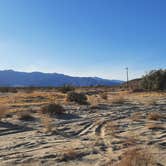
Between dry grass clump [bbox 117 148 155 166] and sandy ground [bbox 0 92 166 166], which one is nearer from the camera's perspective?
dry grass clump [bbox 117 148 155 166]

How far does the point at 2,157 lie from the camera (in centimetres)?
1230

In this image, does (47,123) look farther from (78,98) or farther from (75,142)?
(78,98)

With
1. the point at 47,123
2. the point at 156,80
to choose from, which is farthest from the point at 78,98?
the point at 156,80

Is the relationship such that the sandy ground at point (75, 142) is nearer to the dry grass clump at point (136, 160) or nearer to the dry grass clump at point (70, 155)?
the dry grass clump at point (70, 155)

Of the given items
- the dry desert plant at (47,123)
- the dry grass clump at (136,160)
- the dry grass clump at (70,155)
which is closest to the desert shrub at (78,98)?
the dry desert plant at (47,123)

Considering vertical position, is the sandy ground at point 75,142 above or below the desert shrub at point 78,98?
below

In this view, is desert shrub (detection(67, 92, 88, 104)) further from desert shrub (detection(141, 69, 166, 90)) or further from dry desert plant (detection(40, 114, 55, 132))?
desert shrub (detection(141, 69, 166, 90))

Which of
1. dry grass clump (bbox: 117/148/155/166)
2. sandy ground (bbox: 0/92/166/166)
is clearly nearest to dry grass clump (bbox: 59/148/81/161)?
sandy ground (bbox: 0/92/166/166)

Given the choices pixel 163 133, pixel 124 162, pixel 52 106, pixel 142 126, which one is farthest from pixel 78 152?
pixel 52 106

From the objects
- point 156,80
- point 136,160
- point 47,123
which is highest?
point 156,80

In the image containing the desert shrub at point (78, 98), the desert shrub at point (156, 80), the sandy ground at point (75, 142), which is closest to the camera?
the sandy ground at point (75, 142)

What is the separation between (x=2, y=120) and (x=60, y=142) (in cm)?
754

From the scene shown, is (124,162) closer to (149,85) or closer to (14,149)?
(14,149)

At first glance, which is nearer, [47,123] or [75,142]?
[75,142]
